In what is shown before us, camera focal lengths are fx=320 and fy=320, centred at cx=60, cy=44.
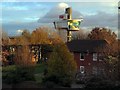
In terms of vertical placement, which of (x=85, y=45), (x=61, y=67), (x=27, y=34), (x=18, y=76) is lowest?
(x=18, y=76)

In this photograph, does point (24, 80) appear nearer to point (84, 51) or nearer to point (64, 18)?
point (84, 51)

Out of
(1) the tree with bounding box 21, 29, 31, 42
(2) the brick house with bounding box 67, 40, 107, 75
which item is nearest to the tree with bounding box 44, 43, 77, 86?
(2) the brick house with bounding box 67, 40, 107, 75

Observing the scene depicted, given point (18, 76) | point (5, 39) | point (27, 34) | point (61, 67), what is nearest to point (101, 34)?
point (27, 34)

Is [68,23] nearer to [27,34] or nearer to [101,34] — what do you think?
[101,34]

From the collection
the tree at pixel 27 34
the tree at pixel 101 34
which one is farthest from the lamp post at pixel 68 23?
the tree at pixel 27 34

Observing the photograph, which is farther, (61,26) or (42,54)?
(61,26)

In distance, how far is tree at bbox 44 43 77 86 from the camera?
89.2ft

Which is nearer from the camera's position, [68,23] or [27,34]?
[27,34]

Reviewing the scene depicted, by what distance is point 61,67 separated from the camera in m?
28.0

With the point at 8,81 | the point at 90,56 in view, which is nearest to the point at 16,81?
the point at 8,81

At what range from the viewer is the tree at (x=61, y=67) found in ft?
89.2

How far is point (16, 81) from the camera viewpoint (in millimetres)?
25844

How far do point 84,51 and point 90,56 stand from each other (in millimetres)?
1719

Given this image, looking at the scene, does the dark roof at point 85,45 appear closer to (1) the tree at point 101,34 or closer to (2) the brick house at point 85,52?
(2) the brick house at point 85,52
